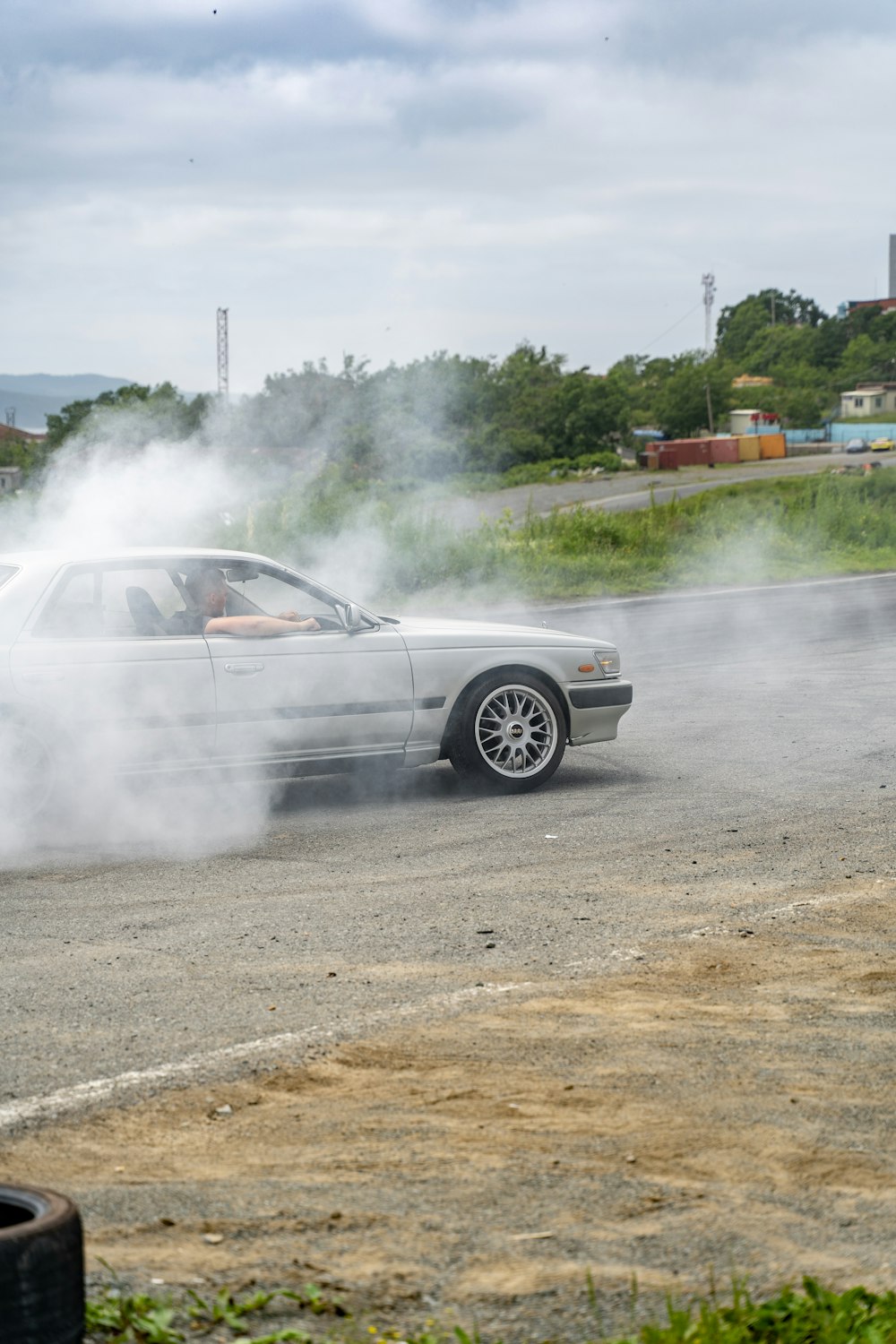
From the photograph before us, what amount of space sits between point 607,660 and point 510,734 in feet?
2.63

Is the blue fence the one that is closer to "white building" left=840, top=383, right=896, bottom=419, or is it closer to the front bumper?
"white building" left=840, top=383, right=896, bottom=419

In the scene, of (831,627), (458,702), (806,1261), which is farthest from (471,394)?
(806,1261)

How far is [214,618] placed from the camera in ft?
25.2

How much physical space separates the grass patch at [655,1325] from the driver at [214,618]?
16.4 feet

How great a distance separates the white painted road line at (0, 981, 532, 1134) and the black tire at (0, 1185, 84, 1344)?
3.65 feet

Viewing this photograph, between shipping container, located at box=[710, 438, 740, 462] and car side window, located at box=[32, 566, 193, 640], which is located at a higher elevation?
shipping container, located at box=[710, 438, 740, 462]

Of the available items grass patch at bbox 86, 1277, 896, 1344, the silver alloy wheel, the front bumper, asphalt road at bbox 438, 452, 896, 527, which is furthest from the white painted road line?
asphalt road at bbox 438, 452, 896, 527

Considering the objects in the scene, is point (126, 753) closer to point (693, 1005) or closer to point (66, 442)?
point (693, 1005)

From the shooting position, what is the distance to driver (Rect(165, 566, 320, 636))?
761 cm

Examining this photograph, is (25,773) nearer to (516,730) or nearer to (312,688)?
(312,688)

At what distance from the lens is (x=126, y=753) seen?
23.6 ft

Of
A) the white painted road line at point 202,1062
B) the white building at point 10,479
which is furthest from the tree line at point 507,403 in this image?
the white painted road line at point 202,1062

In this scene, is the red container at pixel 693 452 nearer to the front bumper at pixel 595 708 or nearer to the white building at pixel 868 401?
the white building at pixel 868 401

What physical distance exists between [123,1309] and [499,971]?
236cm
